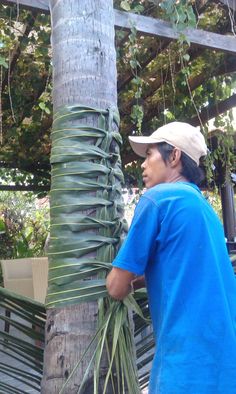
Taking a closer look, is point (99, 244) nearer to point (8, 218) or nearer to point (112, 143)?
point (112, 143)

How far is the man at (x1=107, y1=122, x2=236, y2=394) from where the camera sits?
3.79 feet

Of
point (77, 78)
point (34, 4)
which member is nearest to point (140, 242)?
point (77, 78)

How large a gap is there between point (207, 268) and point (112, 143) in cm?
41

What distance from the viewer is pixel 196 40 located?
3.63 metres

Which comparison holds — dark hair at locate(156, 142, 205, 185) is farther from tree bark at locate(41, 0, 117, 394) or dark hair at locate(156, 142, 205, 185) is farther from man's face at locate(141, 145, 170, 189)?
tree bark at locate(41, 0, 117, 394)

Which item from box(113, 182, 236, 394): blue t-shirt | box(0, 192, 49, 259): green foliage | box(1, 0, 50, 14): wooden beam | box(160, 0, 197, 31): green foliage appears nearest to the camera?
box(113, 182, 236, 394): blue t-shirt

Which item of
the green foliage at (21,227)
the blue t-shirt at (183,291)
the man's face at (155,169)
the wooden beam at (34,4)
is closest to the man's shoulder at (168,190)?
the blue t-shirt at (183,291)

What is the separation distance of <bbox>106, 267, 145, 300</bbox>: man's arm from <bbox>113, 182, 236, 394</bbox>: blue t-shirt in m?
0.02

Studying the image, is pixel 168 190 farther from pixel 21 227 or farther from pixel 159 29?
pixel 21 227

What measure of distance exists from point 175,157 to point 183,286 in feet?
1.22

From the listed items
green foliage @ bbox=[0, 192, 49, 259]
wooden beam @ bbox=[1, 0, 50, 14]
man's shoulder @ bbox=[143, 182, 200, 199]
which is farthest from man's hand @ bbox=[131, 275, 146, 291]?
green foliage @ bbox=[0, 192, 49, 259]

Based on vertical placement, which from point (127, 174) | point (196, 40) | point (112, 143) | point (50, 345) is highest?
point (196, 40)

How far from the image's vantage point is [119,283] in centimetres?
120

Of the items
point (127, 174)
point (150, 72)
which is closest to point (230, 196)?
point (127, 174)
